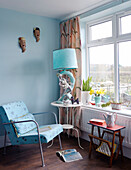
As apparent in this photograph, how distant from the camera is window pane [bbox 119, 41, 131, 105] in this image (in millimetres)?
3014

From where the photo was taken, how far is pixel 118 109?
2947 millimetres

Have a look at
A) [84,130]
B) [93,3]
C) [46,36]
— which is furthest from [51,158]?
[93,3]

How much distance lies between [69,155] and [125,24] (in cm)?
229

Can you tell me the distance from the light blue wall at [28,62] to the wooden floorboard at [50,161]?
33.8 inches

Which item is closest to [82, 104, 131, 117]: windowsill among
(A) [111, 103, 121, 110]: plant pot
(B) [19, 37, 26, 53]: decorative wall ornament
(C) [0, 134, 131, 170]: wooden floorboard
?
(A) [111, 103, 121, 110]: plant pot

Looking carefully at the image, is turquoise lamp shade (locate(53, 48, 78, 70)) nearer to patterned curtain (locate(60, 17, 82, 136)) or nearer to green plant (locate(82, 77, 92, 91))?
patterned curtain (locate(60, 17, 82, 136))

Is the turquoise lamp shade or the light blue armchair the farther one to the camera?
the turquoise lamp shade

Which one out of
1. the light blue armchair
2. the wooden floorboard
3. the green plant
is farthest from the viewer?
the green plant

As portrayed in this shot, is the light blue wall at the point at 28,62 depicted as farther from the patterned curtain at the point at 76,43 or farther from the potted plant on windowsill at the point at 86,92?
the potted plant on windowsill at the point at 86,92

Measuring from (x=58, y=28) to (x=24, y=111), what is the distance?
75.2 inches

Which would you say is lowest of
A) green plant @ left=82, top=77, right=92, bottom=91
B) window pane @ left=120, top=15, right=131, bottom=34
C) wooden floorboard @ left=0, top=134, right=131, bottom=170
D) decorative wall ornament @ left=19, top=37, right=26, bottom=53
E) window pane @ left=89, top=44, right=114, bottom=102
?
wooden floorboard @ left=0, top=134, right=131, bottom=170

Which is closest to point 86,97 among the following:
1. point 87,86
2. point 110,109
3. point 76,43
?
point 87,86

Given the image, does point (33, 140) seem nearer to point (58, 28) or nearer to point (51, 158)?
point (51, 158)

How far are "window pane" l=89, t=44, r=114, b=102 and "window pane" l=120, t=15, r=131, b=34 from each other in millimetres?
344
